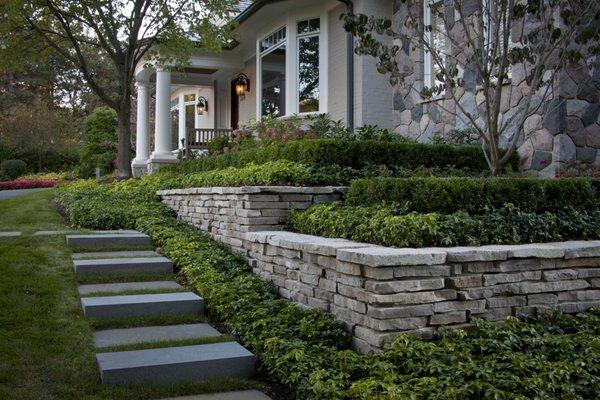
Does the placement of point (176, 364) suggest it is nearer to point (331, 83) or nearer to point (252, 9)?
point (331, 83)

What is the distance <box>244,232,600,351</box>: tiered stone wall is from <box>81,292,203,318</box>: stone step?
98 centimetres

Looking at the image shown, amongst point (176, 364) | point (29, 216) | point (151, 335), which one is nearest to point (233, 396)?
point (176, 364)

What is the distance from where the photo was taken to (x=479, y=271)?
333 cm

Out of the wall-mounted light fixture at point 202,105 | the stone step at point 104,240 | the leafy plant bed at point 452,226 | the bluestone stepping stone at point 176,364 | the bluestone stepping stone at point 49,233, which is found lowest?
the bluestone stepping stone at point 176,364

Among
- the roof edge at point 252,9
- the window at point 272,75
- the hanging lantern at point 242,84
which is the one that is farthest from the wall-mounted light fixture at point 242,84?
the roof edge at point 252,9

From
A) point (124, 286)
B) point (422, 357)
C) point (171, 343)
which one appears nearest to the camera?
point (422, 357)

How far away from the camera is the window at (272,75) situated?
11.8m

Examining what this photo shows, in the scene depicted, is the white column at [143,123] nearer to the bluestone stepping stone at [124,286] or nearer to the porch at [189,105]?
the porch at [189,105]

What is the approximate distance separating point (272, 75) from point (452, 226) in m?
9.36

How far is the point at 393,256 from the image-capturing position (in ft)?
10.0

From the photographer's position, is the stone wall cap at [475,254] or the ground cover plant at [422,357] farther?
the stone wall cap at [475,254]

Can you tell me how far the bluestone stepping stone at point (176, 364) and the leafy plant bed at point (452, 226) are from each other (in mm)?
1187

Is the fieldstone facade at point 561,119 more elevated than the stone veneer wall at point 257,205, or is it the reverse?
the fieldstone facade at point 561,119

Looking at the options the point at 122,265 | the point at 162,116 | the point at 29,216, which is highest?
the point at 162,116
